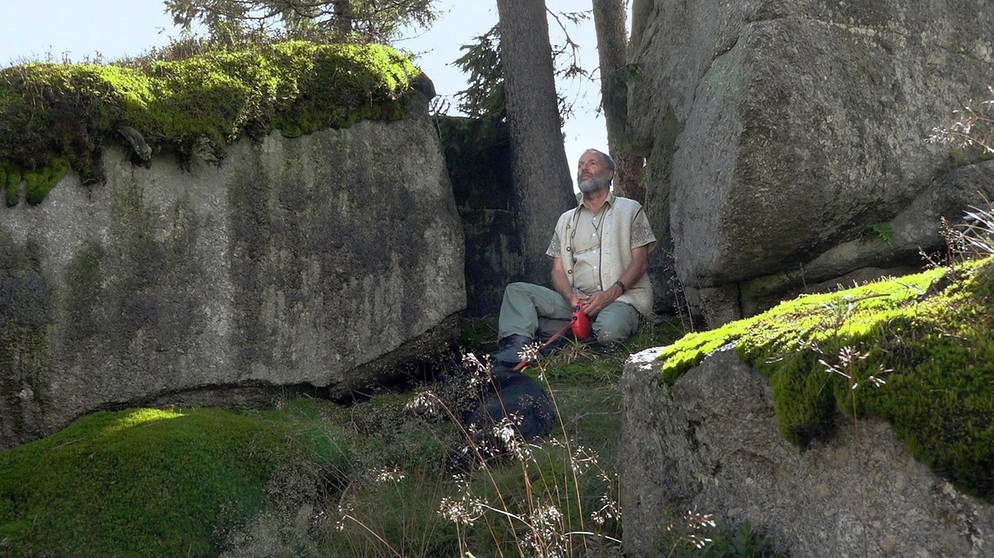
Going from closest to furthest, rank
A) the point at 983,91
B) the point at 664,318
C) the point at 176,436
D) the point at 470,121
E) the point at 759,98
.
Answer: the point at 176,436, the point at 759,98, the point at 983,91, the point at 664,318, the point at 470,121

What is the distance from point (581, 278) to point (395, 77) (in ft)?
7.32

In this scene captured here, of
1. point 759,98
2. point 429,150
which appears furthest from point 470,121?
point 759,98

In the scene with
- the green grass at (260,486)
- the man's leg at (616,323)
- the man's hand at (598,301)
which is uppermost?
the man's hand at (598,301)

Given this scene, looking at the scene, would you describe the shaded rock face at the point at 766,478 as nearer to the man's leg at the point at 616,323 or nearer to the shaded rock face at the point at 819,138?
the shaded rock face at the point at 819,138

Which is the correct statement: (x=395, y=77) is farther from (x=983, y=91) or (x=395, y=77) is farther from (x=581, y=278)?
(x=983, y=91)

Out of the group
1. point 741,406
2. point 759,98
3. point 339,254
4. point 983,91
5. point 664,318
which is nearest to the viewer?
point 741,406

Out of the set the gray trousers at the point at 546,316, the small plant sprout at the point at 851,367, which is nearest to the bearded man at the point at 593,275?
the gray trousers at the point at 546,316

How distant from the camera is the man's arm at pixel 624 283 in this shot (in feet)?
23.6

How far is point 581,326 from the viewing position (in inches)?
280

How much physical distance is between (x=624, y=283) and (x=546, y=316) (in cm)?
68

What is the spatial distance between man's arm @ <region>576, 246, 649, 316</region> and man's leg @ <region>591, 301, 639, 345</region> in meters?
0.06

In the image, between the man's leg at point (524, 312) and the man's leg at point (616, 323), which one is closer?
the man's leg at point (616, 323)

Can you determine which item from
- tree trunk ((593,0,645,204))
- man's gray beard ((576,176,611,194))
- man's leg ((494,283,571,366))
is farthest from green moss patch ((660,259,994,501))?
tree trunk ((593,0,645,204))

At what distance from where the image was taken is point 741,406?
3064mm
